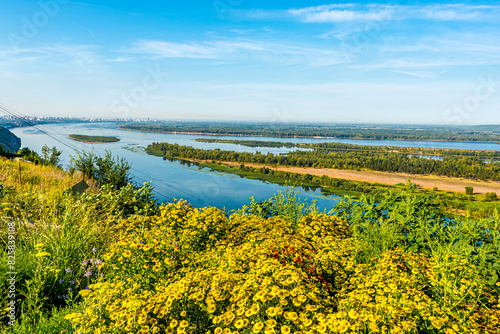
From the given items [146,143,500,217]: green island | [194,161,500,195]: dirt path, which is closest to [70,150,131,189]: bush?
[146,143,500,217]: green island

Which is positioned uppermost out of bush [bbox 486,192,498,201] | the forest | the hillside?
the hillside

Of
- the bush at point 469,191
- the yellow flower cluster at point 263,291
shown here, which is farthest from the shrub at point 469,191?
the yellow flower cluster at point 263,291

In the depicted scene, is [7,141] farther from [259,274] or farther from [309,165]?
[309,165]

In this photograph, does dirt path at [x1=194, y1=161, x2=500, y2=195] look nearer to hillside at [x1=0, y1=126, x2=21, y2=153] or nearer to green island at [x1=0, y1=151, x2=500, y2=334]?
hillside at [x1=0, y1=126, x2=21, y2=153]

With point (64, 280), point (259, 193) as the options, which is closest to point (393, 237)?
point (64, 280)

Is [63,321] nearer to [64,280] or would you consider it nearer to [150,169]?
[64,280]

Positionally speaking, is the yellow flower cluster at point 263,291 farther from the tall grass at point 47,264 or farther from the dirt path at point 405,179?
the dirt path at point 405,179

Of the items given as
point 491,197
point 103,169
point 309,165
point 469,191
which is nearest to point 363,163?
point 309,165
